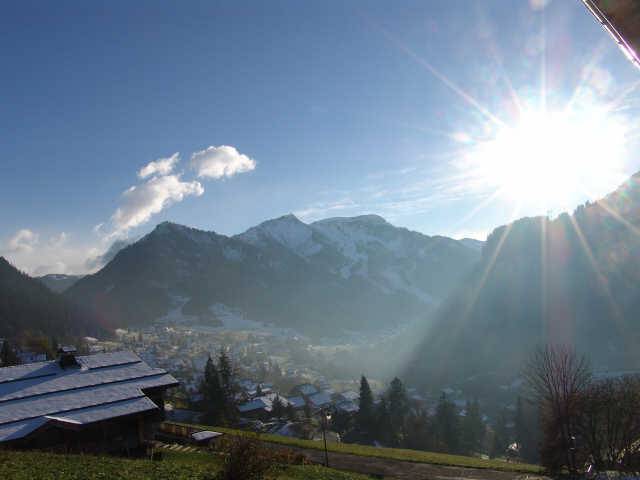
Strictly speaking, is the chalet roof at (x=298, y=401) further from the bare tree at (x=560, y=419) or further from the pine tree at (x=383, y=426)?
the bare tree at (x=560, y=419)

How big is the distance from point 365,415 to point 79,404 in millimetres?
54835

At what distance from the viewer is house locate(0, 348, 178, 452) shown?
21562 mm

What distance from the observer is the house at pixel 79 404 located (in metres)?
21.6

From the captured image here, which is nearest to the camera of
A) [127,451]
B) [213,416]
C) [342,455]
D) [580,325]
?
[127,451]

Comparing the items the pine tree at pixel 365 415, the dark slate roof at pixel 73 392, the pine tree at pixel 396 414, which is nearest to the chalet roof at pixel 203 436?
the dark slate roof at pixel 73 392

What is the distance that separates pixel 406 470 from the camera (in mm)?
27656

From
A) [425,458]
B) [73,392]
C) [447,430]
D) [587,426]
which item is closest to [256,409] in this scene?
[447,430]

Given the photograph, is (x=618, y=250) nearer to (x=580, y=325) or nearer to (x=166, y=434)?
(x=580, y=325)

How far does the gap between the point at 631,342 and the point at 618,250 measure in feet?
130

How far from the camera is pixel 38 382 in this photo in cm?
2511

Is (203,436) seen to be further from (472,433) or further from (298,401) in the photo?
(298,401)

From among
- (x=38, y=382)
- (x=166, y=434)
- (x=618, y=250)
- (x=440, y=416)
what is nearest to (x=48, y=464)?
(x=38, y=382)

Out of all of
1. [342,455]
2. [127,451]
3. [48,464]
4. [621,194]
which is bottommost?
[342,455]

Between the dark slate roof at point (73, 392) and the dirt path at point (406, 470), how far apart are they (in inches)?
515
